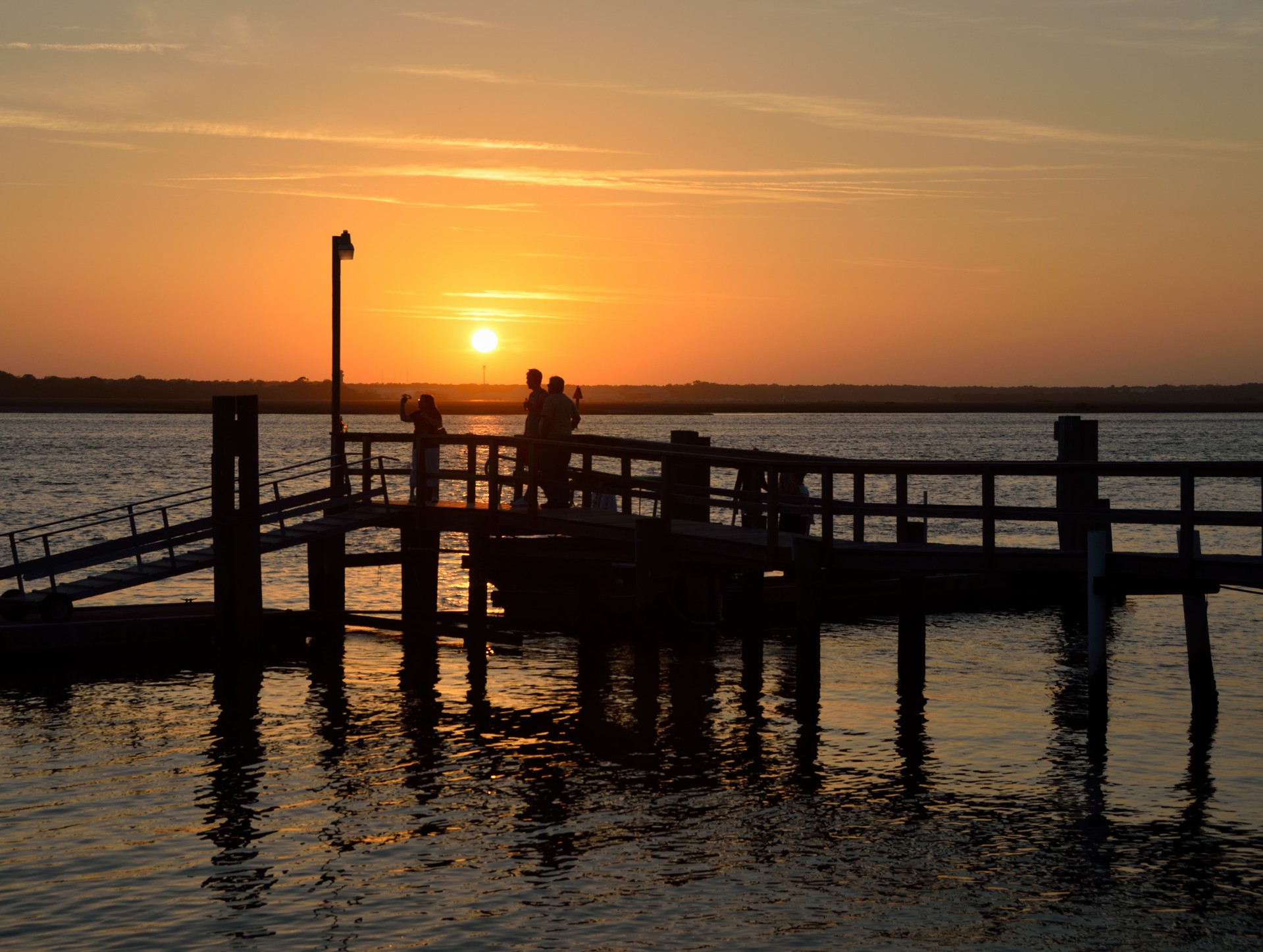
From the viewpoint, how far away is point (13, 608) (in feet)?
65.7

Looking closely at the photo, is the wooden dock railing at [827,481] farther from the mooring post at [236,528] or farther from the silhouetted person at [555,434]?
the mooring post at [236,528]

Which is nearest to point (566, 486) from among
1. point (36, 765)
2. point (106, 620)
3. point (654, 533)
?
point (654, 533)

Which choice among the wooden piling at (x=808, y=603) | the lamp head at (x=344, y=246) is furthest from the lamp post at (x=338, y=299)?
the wooden piling at (x=808, y=603)

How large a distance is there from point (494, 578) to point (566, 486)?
12.3ft

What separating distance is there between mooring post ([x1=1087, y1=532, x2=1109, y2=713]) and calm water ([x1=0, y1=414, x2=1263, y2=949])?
59cm

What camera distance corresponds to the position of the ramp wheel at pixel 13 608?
2000cm

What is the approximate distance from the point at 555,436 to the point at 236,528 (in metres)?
4.68

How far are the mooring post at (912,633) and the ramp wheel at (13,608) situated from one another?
1197cm

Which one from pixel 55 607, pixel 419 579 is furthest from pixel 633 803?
pixel 419 579

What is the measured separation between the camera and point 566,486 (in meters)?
20.7

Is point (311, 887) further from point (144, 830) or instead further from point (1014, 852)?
point (1014, 852)

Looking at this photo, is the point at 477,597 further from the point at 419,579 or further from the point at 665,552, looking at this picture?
the point at 665,552

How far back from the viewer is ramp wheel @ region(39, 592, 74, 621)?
19.9 meters

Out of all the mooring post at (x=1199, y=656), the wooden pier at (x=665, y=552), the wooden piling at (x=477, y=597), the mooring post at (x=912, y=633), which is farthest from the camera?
the wooden piling at (x=477, y=597)
